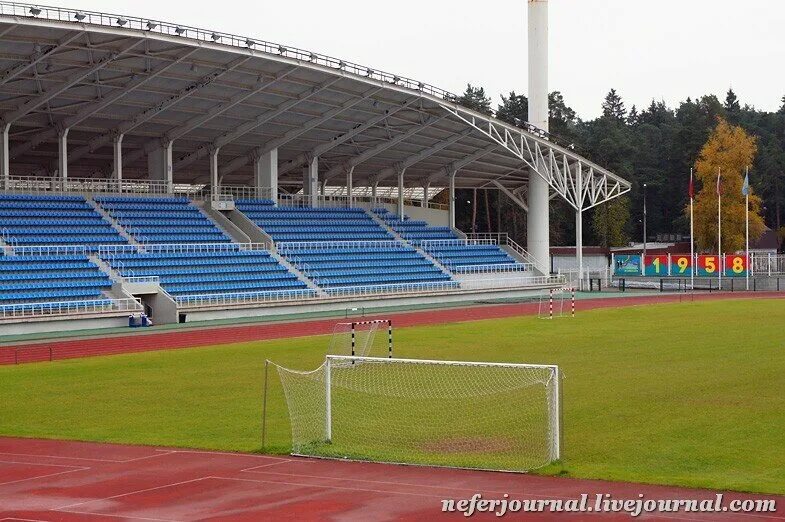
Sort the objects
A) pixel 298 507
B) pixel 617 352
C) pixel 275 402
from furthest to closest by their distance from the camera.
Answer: pixel 617 352 → pixel 275 402 → pixel 298 507

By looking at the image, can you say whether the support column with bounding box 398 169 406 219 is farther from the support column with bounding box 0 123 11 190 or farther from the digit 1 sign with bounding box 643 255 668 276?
the support column with bounding box 0 123 11 190

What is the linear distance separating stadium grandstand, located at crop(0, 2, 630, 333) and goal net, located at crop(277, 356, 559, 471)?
857 inches

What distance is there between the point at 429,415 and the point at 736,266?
58.0 m

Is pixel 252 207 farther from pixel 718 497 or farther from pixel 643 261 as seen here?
pixel 718 497

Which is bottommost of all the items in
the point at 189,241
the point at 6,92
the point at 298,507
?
the point at 298,507

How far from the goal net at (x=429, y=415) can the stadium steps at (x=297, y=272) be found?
2967 centimetres

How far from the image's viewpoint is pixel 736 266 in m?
71.6

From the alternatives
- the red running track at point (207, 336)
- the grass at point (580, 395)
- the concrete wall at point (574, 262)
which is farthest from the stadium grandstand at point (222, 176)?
the grass at point (580, 395)

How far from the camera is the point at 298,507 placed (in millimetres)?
11938

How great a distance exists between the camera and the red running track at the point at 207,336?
32.4 metres

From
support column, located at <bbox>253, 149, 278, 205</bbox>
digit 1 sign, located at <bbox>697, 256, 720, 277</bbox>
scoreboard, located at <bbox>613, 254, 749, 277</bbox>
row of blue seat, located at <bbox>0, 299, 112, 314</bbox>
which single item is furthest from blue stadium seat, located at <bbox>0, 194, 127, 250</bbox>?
digit 1 sign, located at <bbox>697, 256, 720, 277</bbox>

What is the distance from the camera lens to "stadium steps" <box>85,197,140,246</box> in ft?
165

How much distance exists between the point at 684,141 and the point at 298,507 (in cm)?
11268

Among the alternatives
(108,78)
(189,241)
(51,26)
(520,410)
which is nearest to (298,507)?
(520,410)
